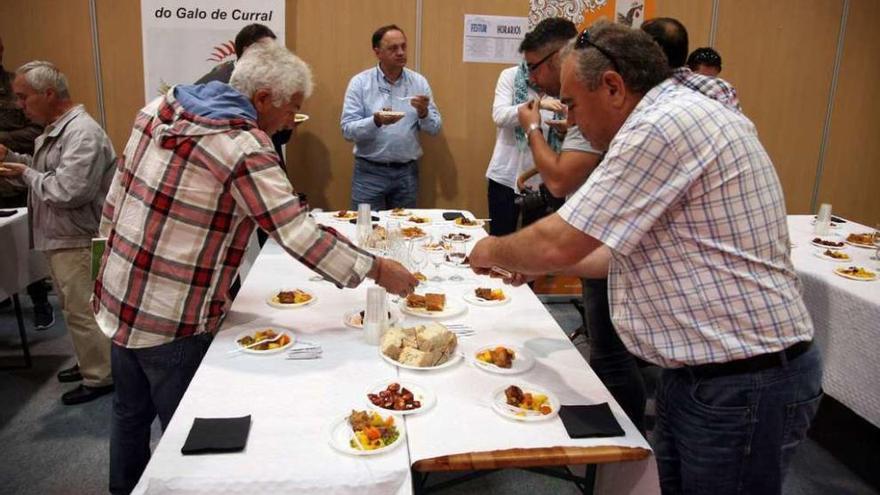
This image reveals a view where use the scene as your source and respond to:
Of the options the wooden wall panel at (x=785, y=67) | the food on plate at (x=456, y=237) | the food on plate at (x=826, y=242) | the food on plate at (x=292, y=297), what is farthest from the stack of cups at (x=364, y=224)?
the wooden wall panel at (x=785, y=67)

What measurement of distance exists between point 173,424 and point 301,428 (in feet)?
0.94

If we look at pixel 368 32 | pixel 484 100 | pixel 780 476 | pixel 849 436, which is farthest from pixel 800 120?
pixel 780 476

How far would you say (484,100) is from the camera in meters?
5.00

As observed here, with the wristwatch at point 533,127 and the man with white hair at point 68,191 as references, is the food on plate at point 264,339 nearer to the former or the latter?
the wristwatch at point 533,127

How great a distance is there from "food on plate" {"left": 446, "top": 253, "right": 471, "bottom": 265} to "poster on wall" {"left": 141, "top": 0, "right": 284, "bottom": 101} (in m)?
2.66

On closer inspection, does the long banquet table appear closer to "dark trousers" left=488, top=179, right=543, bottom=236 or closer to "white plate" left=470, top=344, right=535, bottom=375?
"white plate" left=470, top=344, right=535, bottom=375

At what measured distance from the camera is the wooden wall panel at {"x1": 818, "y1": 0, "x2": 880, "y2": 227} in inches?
207

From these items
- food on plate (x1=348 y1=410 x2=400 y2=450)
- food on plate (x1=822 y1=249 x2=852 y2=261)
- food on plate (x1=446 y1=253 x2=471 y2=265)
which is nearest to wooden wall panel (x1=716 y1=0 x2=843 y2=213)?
food on plate (x1=822 y1=249 x2=852 y2=261)

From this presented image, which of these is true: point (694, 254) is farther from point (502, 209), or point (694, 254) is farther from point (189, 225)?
point (502, 209)

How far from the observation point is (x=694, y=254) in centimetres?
127

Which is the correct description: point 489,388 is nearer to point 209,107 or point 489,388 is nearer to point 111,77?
point 209,107

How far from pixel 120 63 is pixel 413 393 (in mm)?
4285

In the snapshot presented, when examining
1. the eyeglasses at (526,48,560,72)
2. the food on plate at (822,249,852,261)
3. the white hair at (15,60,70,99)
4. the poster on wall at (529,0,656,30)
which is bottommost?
the food on plate at (822,249,852,261)

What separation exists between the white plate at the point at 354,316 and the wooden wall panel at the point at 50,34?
12.5 ft
